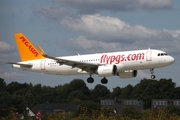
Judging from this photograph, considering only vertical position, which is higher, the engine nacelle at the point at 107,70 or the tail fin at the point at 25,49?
the tail fin at the point at 25,49

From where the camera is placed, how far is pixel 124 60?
7725 centimetres

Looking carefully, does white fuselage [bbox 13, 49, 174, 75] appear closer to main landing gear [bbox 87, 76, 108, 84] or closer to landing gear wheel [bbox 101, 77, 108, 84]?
main landing gear [bbox 87, 76, 108, 84]

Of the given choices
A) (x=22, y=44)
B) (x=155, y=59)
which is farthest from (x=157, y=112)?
(x=22, y=44)

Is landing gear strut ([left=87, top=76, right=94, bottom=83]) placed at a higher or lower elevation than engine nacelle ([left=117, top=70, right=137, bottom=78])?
lower

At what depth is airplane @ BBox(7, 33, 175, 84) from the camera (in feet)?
251

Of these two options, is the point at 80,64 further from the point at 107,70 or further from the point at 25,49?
the point at 25,49

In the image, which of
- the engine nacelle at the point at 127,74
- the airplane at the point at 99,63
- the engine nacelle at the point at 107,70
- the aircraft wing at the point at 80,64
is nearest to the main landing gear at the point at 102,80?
the airplane at the point at 99,63

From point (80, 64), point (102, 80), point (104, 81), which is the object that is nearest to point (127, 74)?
point (104, 81)

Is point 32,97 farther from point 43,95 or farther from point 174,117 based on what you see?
point 174,117

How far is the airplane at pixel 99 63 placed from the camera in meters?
76.4

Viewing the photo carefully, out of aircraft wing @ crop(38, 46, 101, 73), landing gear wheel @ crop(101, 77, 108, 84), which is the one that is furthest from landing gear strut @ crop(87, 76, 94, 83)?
landing gear wheel @ crop(101, 77, 108, 84)

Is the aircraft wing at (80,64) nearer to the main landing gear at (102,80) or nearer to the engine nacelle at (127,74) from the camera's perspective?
the main landing gear at (102,80)

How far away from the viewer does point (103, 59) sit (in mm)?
80438

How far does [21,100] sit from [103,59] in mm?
32030
